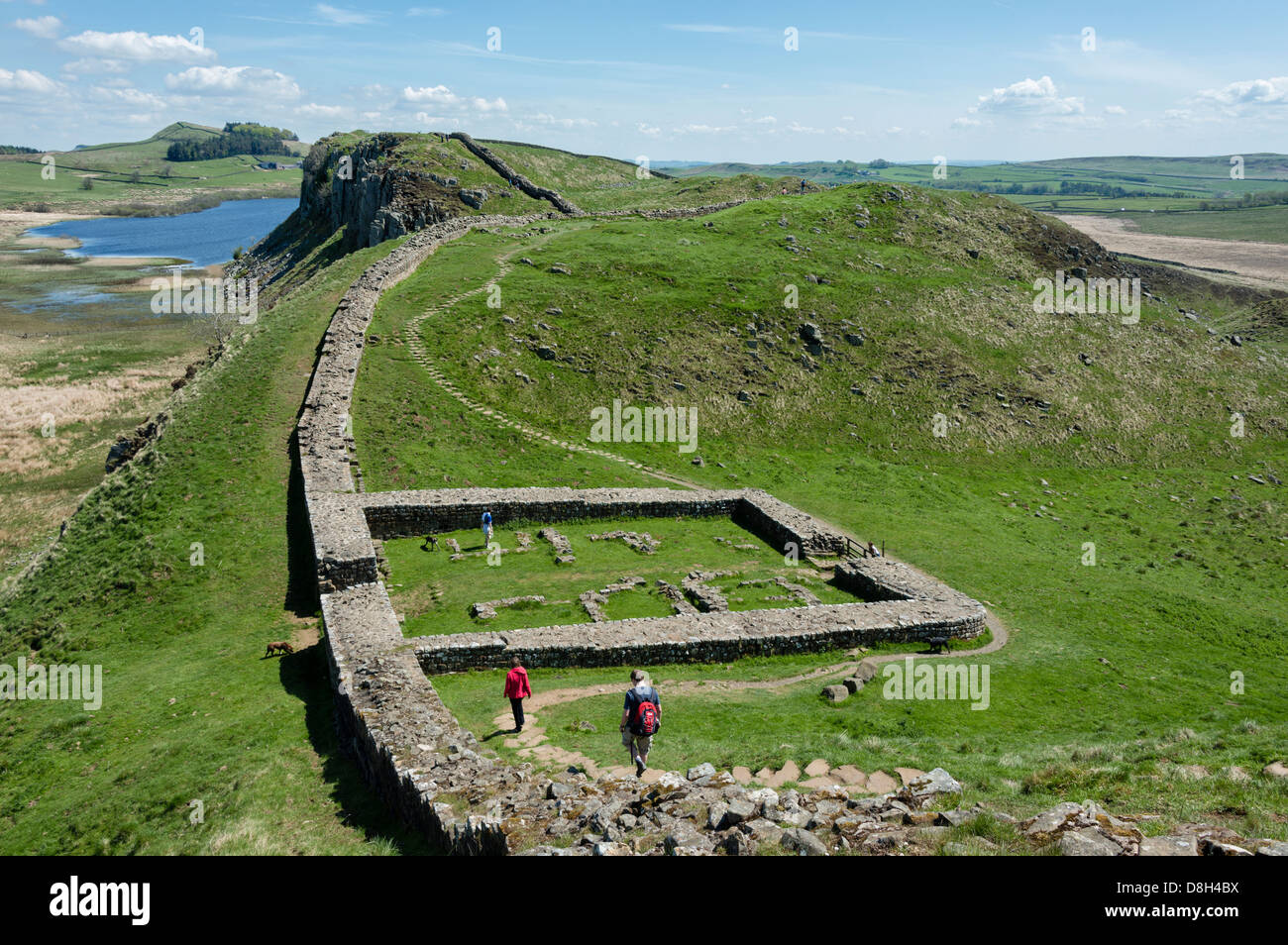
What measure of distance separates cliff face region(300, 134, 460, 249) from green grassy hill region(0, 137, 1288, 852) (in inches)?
399

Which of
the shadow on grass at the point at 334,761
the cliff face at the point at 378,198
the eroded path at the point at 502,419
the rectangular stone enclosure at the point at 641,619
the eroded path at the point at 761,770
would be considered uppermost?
the cliff face at the point at 378,198

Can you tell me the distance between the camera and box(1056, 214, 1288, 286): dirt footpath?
477ft

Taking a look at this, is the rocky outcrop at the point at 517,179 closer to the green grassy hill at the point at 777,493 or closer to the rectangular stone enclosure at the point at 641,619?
the green grassy hill at the point at 777,493

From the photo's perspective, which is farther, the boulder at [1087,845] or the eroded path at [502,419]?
the eroded path at [502,419]

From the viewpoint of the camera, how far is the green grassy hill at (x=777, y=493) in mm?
16891

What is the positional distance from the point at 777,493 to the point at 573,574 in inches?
648

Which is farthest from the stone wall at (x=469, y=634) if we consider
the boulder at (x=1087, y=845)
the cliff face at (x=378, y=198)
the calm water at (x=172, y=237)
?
the calm water at (x=172, y=237)

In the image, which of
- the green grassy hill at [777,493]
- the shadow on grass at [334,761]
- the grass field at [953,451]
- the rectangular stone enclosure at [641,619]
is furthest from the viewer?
the rectangular stone enclosure at [641,619]

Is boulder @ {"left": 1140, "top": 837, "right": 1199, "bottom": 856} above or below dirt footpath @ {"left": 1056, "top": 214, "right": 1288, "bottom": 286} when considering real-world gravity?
below

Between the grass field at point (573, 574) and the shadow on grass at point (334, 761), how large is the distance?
322cm

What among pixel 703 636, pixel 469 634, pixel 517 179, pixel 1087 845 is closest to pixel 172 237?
pixel 517 179

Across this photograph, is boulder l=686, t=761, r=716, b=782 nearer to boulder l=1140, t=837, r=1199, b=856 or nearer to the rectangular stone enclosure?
boulder l=1140, t=837, r=1199, b=856

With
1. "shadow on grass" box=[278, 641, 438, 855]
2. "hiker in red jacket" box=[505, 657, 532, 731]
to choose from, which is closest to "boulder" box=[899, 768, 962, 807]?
"shadow on grass" box=[278, 641, 438, 855]
